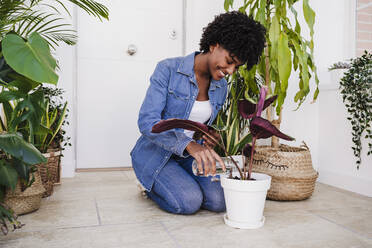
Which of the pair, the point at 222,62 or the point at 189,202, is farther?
the point at 189,202

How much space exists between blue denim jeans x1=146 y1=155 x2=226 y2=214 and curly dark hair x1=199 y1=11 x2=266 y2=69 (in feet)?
2.19

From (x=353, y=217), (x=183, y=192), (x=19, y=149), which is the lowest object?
(x=353, y=217)

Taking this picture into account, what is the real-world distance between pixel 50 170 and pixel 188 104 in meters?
1.02

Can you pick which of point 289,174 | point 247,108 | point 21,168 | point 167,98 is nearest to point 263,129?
point 247,108

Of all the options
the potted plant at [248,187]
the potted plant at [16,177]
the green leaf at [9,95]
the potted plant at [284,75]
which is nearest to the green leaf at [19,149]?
the potted plant at [16,177]

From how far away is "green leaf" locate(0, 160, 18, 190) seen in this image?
53.6 inches


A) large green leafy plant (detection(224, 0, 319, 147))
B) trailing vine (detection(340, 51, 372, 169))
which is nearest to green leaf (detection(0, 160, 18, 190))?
large green leafy plant (detection(224, 0, 319, 147))

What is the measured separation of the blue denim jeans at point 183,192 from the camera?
167 centimetres

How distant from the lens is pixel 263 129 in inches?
51.8

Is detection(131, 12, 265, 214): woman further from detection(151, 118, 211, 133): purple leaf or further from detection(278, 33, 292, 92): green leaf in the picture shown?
detection(278, 33, 292, 92): green leaf

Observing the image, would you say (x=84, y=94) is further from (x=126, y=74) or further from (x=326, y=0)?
(x=326, y=0)

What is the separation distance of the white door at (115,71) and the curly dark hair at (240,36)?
5.00 ft

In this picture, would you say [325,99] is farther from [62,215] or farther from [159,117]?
[62,215]

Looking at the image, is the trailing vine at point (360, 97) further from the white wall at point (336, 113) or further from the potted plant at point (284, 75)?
the potted plant at point (284, 75)
